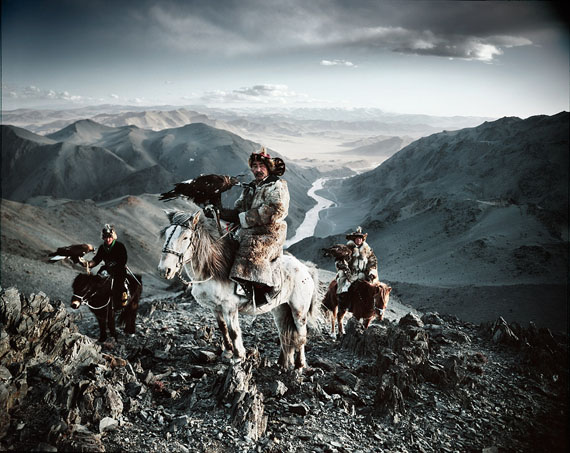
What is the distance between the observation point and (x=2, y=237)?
21.3 metres

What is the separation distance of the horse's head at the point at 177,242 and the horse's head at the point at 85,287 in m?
3.43

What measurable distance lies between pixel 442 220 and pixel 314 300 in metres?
34.7

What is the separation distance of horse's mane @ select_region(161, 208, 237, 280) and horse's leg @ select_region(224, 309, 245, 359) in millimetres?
678

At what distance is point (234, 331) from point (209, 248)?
1543 millimetres

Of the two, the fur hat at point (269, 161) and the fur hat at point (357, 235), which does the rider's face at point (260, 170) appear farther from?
the fur hat at point (357, 235)

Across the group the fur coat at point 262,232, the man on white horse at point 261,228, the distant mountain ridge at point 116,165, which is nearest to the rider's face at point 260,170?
the man on white horse at point 261,228

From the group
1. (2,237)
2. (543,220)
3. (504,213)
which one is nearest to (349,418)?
(2,237)

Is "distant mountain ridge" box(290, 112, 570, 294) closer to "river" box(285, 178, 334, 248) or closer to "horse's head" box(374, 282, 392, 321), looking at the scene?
"river" box(285, 178, 334, 248)

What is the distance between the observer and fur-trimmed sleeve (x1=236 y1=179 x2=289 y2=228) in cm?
485

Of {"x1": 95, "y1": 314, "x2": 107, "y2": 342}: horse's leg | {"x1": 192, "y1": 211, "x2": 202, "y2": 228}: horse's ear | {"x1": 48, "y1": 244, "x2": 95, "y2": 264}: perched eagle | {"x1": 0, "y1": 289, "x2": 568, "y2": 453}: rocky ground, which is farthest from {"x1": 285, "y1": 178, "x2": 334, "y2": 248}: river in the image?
{"x1": 192, "y1": 211, "x2": 202, "y2": 228}: horse's ear

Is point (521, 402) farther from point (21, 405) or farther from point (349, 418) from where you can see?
point (21, 405)

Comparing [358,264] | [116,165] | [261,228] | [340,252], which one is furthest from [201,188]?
[116,165]

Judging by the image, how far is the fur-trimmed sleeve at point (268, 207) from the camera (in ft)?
15.9

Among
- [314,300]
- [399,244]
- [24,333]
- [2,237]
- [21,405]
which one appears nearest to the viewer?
[21,405]
